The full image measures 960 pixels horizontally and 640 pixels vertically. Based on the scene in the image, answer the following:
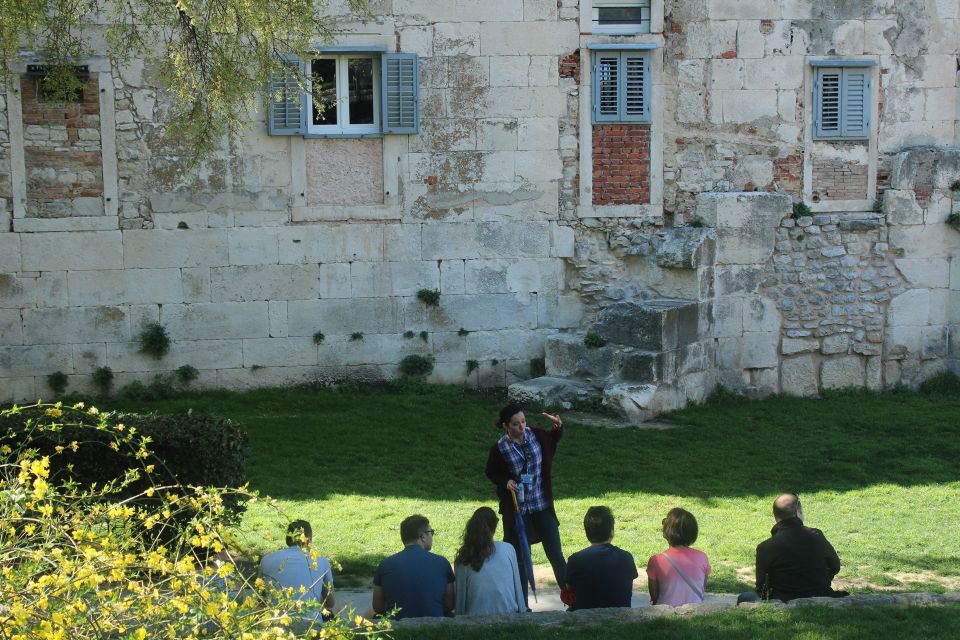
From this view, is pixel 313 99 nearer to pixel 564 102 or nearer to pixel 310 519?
pixel 564 102

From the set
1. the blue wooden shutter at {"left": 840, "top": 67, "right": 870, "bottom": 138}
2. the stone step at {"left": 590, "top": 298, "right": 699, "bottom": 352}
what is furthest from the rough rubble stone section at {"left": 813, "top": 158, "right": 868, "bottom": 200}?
the stone step at {"left": 590, "top": 298, "right": 699, "bottom": 352}

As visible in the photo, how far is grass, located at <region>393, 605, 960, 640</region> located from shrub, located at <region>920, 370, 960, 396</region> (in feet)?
25.5

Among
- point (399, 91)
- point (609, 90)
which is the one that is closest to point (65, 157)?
point (399, 91)

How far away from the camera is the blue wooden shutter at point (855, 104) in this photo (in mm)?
13391

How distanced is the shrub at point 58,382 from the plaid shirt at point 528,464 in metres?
6.60

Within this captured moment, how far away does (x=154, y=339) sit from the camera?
41.3 ft

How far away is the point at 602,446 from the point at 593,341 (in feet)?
5.78

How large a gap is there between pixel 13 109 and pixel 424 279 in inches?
179

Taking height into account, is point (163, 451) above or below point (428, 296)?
A: below

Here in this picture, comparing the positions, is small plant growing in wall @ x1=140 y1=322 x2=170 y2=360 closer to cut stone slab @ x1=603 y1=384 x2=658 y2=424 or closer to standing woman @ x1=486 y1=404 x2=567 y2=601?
cut stone slab @ x1=603 y1=384 x2=658 y2=424

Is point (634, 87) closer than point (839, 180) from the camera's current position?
Yes

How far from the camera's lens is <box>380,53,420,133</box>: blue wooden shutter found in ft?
41.8

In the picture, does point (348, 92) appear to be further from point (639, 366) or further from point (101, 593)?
point (101, 593)

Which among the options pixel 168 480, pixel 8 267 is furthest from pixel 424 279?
pixel 168 480
